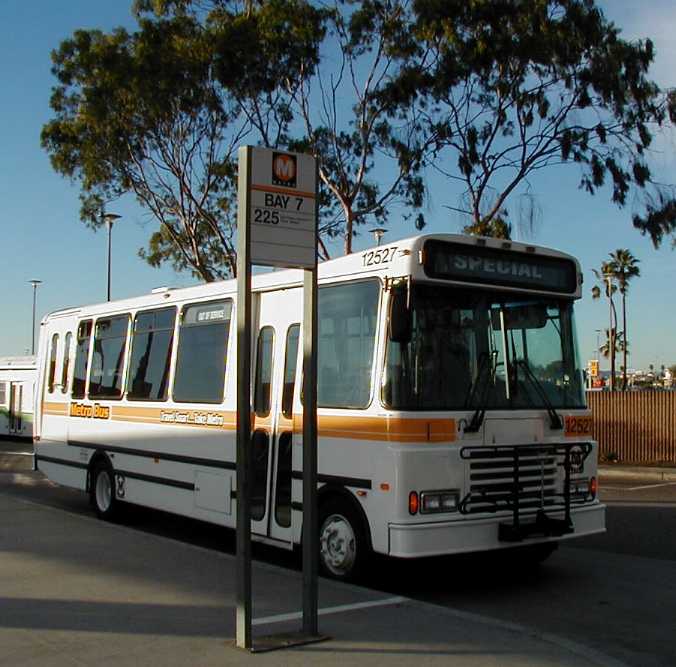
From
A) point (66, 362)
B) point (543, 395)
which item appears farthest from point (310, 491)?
point (66, 362)

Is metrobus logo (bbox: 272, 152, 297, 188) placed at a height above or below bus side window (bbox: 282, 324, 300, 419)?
above

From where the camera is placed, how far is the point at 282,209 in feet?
20.2

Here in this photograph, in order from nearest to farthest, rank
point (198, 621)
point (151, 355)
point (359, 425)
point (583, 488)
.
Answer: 1. point (198, 621)
2. point (359, 425)
3. point (583, 488)
4. point (151, 355)

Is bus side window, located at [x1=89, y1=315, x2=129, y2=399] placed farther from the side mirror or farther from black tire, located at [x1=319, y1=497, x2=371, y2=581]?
the side mirror

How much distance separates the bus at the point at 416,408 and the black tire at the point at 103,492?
242 cm

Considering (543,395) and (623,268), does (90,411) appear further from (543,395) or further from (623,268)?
(623,268)

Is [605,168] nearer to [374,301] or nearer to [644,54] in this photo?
[644,54]

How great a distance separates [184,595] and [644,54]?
18.7 meters

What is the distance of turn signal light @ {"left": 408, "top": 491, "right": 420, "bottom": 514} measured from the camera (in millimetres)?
7730

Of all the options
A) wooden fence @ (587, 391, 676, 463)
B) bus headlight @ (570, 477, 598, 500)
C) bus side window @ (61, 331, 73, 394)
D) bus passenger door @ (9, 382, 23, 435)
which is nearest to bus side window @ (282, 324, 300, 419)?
bus headlight @ (570, 477, 598, 500)

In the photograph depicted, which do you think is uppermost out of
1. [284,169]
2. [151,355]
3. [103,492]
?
[284,169]

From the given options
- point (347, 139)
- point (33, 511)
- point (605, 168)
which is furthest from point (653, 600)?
point (347, 139)

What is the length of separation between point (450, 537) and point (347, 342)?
6.44ft

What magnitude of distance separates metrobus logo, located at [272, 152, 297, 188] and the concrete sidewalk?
2968 mm
